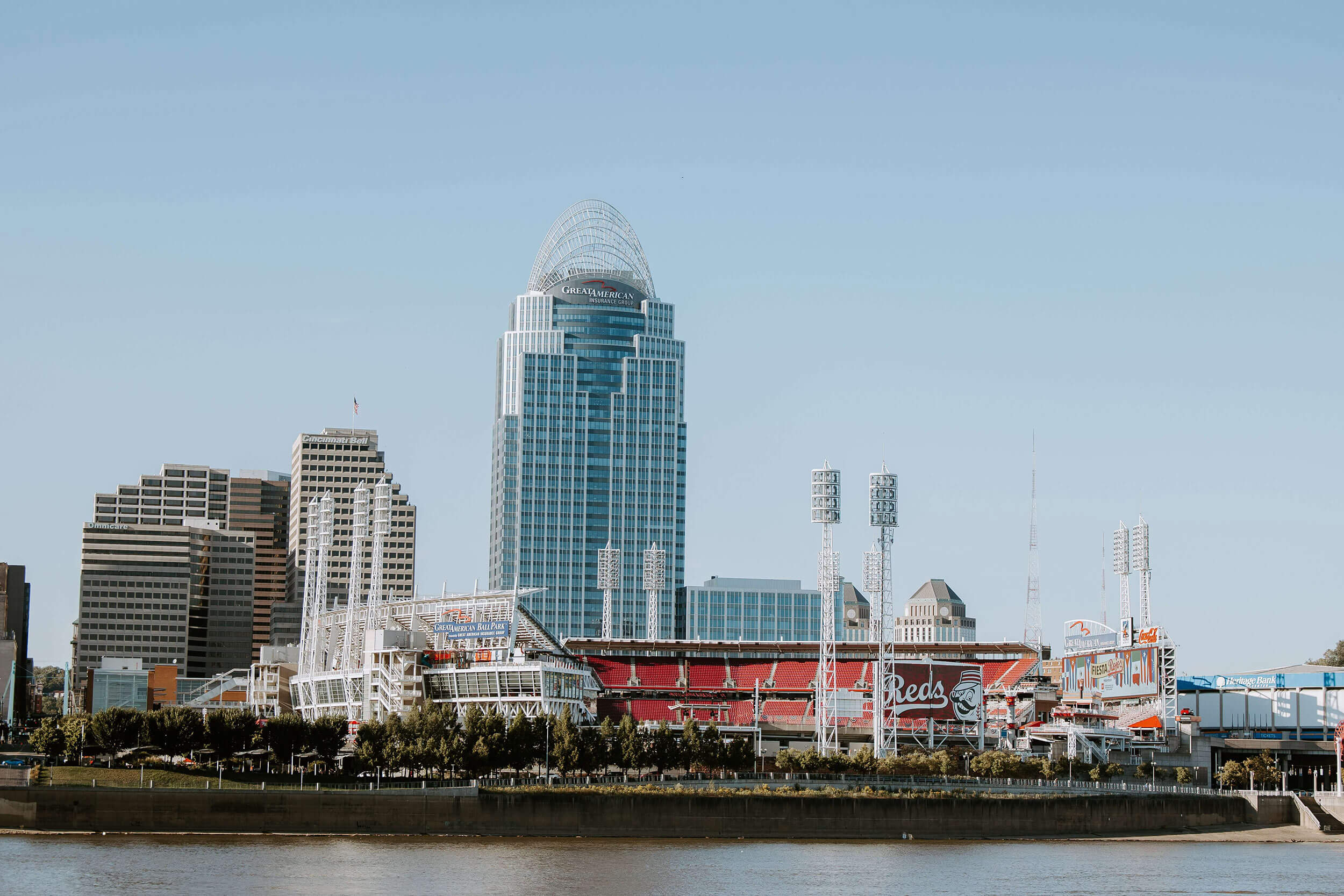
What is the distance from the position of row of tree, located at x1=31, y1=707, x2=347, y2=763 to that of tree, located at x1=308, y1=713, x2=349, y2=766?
0.24ft

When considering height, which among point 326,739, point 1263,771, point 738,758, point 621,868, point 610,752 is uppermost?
point 326,739

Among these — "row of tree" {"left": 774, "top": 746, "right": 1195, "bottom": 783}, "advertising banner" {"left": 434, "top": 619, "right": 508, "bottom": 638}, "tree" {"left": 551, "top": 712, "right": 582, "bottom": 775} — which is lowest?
"row of tree" {"left": 774, "top": 746, "right": 1195, "bottom": 783}

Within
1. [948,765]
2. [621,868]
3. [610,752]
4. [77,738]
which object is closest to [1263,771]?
[948,765]

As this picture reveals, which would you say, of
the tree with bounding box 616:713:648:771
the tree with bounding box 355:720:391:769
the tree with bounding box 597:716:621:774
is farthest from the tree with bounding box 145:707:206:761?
the tree with bounding box 616:713:648:771

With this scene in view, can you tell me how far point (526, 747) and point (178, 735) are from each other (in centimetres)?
3263

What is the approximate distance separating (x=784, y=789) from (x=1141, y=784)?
174 ft

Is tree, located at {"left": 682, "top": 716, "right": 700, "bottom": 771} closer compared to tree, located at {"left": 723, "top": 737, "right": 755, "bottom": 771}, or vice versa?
tree, located at {"left": 682, "top": 716, "right": 700, "bottom": 771}

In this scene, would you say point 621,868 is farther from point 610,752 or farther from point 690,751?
point 690,751

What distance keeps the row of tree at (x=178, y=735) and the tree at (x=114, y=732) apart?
0.17 feet

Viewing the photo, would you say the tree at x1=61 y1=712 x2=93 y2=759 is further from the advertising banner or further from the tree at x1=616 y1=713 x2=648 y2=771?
the tree at x1=616 y1=713 x2=648 y2=771

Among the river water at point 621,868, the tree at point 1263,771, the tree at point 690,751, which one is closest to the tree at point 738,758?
the tree at point 690,751

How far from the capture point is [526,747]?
162750 millimetres

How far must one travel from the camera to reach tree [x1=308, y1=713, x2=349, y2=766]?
16362cm

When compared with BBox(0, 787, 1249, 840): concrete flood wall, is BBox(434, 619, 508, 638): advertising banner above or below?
above
